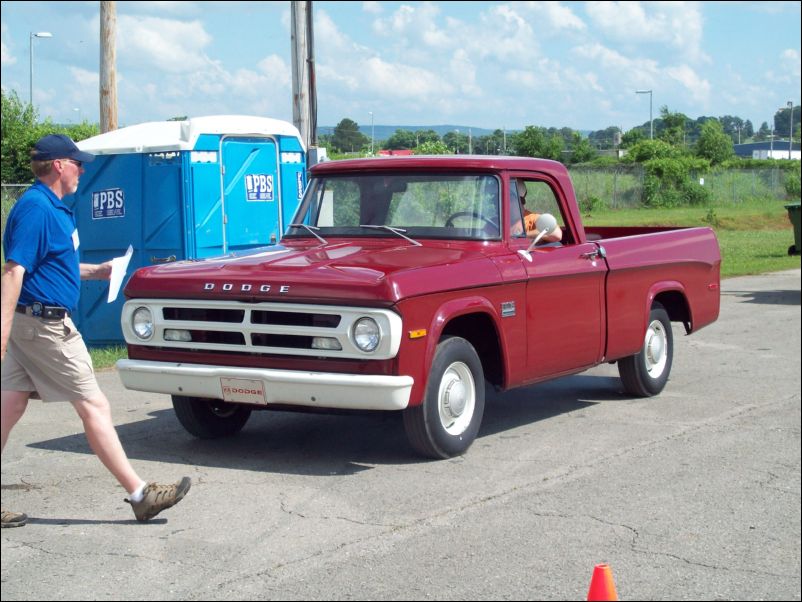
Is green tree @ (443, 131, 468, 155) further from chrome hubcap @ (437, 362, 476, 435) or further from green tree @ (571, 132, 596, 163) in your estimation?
chrome hubcap @ (437, 362, 476, 435)

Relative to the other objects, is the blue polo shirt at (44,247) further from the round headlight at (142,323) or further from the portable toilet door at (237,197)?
the portable toilet door at (237,197)

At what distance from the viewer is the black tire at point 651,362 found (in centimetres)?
880

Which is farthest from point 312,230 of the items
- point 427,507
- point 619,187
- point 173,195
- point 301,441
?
point 619,187

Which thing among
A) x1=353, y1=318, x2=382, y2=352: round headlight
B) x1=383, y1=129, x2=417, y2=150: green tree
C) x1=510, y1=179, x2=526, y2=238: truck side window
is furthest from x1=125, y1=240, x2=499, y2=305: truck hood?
x1=383, y1=129, x2=417, y2=150: green tree

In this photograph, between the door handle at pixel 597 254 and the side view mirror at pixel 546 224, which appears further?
the door handle at pixel 597 254

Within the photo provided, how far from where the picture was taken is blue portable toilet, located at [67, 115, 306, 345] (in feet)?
37.9

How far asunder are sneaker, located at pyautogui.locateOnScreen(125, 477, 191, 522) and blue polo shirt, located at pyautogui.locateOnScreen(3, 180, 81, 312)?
1019 mm

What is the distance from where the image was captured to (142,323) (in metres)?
6.87

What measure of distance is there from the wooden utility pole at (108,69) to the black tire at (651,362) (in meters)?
7.06

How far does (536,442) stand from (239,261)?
2.27 meters

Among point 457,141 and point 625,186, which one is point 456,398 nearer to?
point 457,141

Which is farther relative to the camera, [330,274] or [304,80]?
[304,80]

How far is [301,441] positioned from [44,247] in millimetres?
3204

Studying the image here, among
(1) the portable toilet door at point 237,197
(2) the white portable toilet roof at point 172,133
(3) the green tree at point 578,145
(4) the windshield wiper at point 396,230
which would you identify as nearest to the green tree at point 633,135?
(3) the green tree at point 578,145
